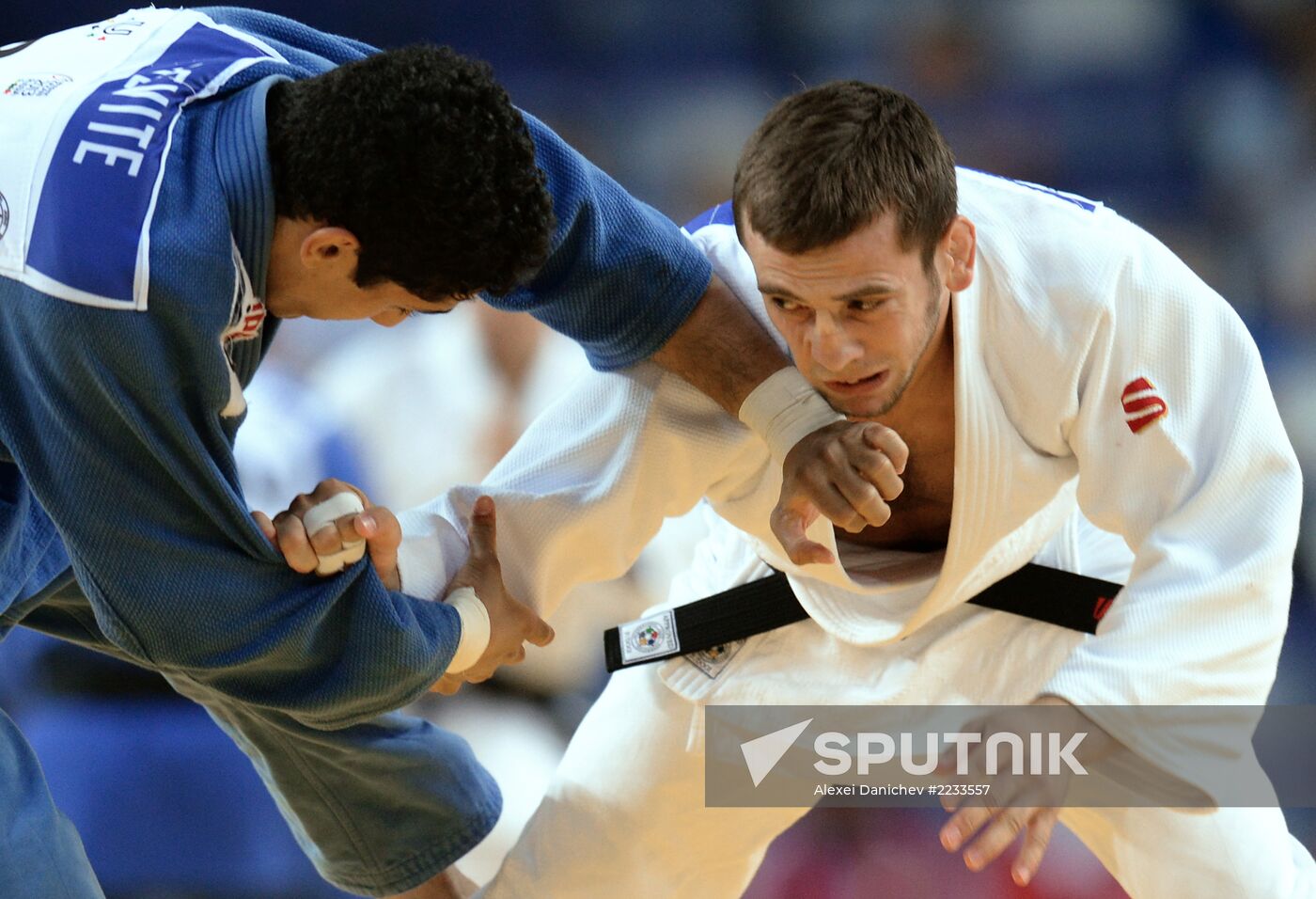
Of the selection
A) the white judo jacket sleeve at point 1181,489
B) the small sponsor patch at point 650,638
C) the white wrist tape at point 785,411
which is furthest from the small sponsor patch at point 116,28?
the white judo jacket sleeve at point 1181,489

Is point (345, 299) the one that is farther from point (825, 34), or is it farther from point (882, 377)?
point (825, 34)

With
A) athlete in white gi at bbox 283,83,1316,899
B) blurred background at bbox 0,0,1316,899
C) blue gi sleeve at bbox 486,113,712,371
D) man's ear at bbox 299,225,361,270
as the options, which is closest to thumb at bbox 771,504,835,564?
athlete in white gi at bbox 283,83,1316,899

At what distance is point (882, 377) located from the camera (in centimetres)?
234

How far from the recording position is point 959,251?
7.71 ft

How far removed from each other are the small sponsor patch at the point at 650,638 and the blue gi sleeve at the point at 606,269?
2.05 ft

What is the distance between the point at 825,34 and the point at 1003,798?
301 cm

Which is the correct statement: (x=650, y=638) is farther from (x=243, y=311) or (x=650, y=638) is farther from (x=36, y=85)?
(x=36, y=85)

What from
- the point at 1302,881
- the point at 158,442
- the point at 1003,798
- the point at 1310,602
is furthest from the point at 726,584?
the point at 1310,602

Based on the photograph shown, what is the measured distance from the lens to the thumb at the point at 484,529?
8.14ft

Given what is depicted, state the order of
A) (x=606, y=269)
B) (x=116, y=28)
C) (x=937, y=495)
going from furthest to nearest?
1. (x=937, y=495)
2. (x=606, y=269)
3. (x=116, y=28)

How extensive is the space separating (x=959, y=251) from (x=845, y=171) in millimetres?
252

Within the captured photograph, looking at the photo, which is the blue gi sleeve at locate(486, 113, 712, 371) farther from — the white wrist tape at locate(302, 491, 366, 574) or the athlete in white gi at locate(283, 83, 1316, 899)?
the white wrist tape at locate(302, 491, 366, 574)

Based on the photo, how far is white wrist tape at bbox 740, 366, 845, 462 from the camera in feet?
7.59

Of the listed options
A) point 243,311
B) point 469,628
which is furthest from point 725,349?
point 243,311
